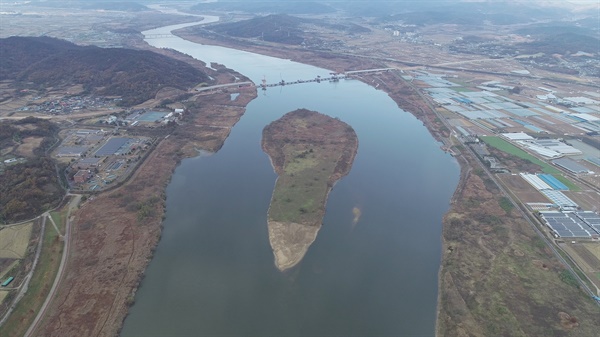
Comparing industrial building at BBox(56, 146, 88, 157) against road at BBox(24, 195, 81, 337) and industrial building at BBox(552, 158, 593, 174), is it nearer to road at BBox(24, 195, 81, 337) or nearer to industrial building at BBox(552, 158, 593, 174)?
road at BBox(24, 195, 81, 337)

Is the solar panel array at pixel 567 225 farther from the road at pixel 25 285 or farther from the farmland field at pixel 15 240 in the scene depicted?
the farmland field at pixel 15 240

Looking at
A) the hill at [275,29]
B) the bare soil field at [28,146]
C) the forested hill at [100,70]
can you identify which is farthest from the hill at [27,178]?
the hill at [275,29]

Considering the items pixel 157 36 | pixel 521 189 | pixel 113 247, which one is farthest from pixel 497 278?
pixel 157 36

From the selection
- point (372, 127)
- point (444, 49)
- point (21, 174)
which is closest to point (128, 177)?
point (21, 174)

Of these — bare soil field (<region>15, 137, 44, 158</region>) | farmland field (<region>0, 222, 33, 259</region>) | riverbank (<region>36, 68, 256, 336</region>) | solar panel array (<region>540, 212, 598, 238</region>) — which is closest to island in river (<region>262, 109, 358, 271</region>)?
riverbank (<region>36, 68, 256, 336</region>)

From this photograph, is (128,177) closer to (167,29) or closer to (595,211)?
(595,211)

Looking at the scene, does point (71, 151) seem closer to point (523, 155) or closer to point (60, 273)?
point (60, 273)
